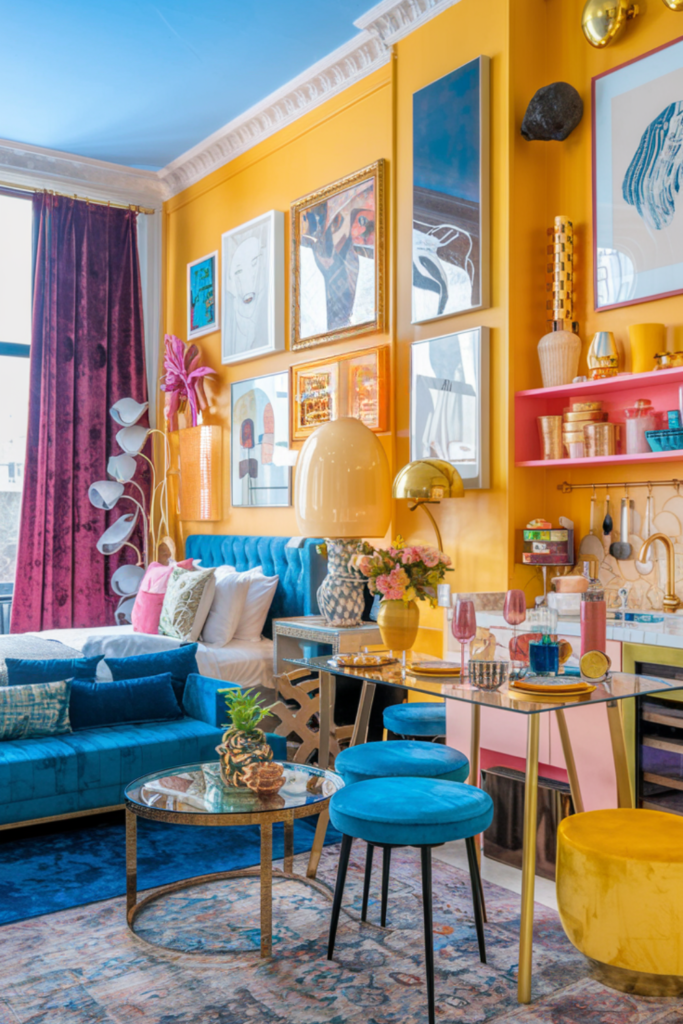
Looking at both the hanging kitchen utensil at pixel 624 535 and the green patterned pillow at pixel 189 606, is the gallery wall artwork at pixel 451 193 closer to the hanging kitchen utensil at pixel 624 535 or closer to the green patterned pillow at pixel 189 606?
the hanging kitchen utensil at pixel 624 535

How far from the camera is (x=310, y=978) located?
2.46 metres

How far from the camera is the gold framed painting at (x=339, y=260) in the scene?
4949 millimetres

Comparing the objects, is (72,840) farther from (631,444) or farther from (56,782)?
(631,444)

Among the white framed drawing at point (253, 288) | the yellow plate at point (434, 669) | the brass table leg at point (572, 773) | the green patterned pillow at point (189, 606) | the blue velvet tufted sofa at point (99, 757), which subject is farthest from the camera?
the white framed drawing at point (253, 288)

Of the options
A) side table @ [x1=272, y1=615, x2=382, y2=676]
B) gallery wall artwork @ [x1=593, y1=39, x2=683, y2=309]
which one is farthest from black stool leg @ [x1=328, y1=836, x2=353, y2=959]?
gallery wall artwork @ [x1=593, y1=39, x2=683, y2=309]

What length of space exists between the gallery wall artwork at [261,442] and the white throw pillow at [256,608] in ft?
2.00

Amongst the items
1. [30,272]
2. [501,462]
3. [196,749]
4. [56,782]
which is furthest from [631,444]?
[30,272]

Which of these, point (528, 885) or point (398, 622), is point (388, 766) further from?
point (528, 885)

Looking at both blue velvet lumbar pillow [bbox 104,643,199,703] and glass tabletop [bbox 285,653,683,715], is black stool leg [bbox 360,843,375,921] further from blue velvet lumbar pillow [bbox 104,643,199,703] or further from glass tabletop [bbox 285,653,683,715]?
blue velvet lumbar pillow [bbox 104,643,199,703]

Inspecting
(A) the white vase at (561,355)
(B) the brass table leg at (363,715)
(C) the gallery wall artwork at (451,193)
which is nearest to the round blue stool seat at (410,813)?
(B) the brass table leg at (363,715)

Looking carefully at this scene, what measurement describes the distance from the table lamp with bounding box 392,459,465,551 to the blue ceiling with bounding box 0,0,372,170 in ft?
8.08

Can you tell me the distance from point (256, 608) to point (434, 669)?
2724mm

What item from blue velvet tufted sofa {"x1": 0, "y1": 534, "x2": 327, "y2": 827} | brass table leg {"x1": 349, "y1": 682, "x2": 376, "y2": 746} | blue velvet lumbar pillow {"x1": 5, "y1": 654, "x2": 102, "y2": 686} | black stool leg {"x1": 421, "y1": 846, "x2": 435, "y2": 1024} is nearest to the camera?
black stool leg {"x1": 421, "y1": 846, "x2": 435, "y2": 1024}

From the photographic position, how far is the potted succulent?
276 centimetres
